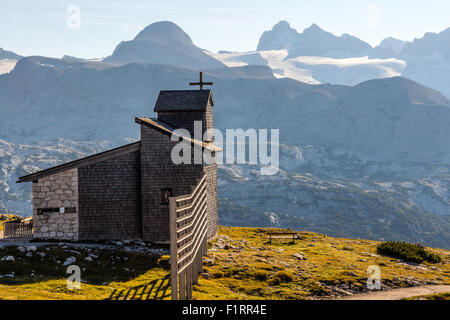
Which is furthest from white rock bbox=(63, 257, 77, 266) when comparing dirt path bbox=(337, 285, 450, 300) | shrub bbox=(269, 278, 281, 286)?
dirt path bbox=(337, 285, 450, 300)

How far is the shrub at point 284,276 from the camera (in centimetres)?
2584

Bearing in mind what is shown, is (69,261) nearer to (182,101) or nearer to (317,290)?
(317,290)

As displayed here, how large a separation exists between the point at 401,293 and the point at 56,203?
81.0 ft

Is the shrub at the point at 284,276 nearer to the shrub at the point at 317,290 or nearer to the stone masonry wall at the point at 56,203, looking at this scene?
the shrub at the point at 317,290

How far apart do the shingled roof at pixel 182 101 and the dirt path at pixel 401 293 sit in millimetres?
23426

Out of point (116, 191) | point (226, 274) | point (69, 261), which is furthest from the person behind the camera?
point (116, 191)

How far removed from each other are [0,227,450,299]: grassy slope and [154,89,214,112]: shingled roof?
13.5 metres

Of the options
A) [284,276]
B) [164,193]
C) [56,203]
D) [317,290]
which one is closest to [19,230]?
[56,203]

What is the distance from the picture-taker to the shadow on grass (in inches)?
763

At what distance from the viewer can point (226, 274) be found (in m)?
26.0

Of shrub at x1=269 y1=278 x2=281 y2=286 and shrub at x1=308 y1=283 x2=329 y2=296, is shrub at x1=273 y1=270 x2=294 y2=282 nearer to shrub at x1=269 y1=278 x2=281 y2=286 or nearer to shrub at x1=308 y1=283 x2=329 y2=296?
shrub at x1=269 y1=278 x2=281 y2=286
